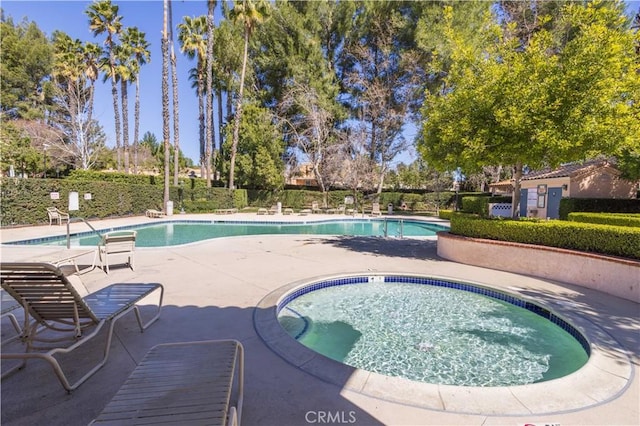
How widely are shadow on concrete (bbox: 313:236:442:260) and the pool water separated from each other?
273 cm

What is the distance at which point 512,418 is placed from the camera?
2.32 metres

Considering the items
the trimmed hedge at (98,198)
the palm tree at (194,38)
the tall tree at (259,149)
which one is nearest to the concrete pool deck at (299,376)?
the trimmed hedge at (98,198)

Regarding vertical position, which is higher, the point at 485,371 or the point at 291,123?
the point at 291,123

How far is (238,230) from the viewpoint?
1566 cm

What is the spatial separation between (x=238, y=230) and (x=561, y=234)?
42.8ft

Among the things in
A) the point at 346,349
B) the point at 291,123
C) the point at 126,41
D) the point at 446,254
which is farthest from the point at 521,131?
the point at 126,41

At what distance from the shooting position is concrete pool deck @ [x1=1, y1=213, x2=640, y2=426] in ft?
7.61

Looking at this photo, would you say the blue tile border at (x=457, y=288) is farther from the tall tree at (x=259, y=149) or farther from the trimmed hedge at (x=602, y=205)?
the tall tree at (x=259, y=149)

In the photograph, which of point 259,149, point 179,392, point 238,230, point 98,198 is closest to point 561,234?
point 179,392

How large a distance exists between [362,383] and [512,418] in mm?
1142

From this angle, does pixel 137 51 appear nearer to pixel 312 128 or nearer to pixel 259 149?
pixel 259 149

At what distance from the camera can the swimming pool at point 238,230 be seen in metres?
12.0

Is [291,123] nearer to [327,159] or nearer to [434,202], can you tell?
[327,159]

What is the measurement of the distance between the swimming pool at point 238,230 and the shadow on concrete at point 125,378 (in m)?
8.90
